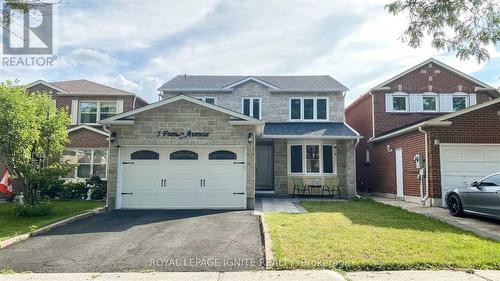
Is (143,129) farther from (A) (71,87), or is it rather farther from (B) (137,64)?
(A) (71,87)

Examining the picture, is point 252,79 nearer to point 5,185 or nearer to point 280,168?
point 280,168

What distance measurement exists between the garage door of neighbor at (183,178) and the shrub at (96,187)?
4.30 m

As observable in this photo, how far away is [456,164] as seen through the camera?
12.5 metres

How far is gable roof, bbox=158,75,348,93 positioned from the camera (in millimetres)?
18250

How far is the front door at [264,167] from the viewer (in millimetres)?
17547

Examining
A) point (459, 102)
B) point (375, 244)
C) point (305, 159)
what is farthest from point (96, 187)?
point (459, 102)

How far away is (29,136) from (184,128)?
5040 millimetres

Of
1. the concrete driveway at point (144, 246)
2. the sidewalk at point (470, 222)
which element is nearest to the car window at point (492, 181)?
the sidewalk at point (470, 222)

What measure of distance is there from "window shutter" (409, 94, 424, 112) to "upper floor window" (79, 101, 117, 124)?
16.7m

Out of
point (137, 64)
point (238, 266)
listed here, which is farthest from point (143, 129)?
point (238, 266)

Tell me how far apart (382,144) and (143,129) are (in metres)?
11.8

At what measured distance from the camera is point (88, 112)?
64.6ft

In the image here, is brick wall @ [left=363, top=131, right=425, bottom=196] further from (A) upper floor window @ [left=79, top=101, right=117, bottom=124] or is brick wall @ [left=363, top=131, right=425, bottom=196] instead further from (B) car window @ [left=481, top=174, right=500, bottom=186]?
(A) upper floor window @ [left=79, top=101, right=117, bottom=124]

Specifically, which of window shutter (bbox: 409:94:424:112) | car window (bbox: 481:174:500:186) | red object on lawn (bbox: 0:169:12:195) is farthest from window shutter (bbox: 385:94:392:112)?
red object on lawn (bbox: 0:169:12:195)
